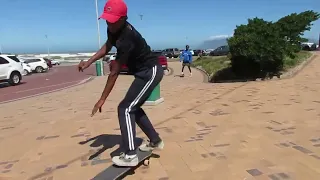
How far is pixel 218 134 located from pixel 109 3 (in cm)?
277

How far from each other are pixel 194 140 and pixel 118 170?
1.71 meters

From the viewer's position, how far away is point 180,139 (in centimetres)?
506

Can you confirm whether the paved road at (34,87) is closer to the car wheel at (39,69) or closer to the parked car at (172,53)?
the car wheel at (39,69)

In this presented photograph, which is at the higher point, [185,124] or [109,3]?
[109,3]

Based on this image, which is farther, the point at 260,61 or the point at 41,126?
the point at 260,61

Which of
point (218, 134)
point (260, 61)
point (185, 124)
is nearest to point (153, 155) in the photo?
point (218, 134)

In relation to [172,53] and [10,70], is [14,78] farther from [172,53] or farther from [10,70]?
[172,53]

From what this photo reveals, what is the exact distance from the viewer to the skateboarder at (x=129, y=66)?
10.8 ft

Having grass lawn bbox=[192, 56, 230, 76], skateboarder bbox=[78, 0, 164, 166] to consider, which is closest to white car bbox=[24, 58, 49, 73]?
grass lawn bbox=[192, 56, 230, 76]

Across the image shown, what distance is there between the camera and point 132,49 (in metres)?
3.34

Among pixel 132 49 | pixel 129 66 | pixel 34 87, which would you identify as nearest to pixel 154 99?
pixel 129 66

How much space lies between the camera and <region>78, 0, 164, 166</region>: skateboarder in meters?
3.29

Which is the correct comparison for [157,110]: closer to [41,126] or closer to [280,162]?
[41,126]

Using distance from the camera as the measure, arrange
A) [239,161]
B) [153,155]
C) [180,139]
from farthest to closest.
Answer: [180,139], [153,155], [239,161]
